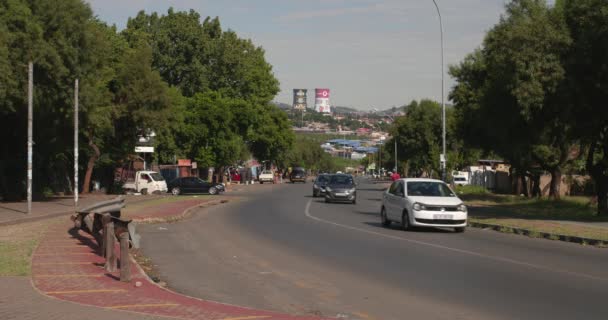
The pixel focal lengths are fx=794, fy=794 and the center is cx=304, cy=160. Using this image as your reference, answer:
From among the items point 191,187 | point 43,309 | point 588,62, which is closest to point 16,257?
point 43,309

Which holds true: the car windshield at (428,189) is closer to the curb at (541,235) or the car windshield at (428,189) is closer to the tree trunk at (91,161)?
the curb at (541,235)

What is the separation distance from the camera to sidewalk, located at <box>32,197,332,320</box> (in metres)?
9.71

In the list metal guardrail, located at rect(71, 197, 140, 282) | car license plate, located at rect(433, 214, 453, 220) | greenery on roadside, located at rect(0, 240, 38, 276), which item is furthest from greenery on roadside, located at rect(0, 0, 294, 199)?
car license plate, located at rect(433, 214, 453, 220)

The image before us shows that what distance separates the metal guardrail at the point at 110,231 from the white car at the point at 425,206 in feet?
28.0

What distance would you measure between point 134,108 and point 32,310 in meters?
44.1

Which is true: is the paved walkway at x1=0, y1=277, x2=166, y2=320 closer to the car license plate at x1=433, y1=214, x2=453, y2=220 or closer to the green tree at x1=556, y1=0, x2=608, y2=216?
the car license plate at x1=433, y1=214, x2=453, y2=220

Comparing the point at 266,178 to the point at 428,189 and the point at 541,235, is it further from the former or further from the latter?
the point at 541,235

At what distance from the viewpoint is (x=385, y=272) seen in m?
14.3

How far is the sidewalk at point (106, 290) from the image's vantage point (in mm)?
9711

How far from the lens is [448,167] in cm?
7850

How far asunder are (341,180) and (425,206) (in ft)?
72.1

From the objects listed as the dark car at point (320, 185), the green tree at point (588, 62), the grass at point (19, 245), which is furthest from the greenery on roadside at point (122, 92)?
the green tree at point (588, 62)

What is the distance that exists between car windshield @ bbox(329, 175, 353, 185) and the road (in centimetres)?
1999

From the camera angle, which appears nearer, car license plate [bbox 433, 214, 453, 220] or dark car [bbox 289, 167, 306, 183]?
car license plate [bbox 433, 214, 453, 220]
